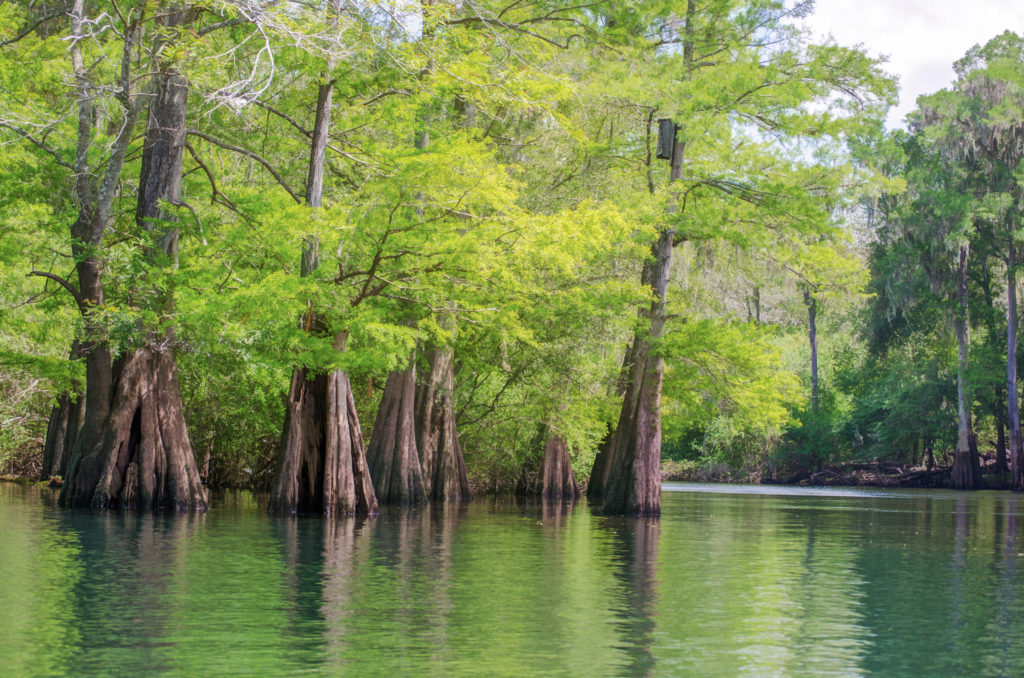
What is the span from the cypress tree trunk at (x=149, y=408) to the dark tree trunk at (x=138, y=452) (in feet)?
0.05

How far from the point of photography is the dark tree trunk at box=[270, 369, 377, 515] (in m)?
21.4

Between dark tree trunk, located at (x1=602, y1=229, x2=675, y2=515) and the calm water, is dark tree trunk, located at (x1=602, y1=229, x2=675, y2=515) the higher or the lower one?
the higher one

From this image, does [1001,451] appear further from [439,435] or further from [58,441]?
[58,441]

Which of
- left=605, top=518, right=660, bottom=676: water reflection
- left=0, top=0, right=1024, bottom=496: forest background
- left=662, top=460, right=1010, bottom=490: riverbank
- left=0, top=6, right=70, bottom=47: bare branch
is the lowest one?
left=605, top=518, right=660, bottom=676: water reflection

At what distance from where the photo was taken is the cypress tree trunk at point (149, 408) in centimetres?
2059

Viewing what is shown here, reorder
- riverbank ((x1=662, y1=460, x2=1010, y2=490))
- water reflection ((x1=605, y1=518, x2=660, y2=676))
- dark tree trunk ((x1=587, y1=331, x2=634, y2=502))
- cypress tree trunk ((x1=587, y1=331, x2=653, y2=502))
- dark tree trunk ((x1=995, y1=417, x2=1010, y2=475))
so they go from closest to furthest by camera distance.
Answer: water reflection ((x1=605, y1=518, x2=660, y2=676)), cypress tree trunk ((x1=587, y1=331, x2=653, y2=502)), dark tree trunk ((x1=587, y1=331, x2=634, y2=502)), dark tree trunk ((x1=995, y1=417, x2=1010, y2=475)), riverbank ((x1=662, y1=460, x2=1010, y2=490))

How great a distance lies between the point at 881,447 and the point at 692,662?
158 feet

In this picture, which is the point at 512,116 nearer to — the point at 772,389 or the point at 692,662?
the point at 772,389

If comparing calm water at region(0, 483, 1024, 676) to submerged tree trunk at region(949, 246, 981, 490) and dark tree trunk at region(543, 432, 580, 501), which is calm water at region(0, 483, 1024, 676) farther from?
submerged tree trunk at region(949, 246, 981, 490)

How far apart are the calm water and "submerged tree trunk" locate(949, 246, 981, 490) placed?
93.2 feet

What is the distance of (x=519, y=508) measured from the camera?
1101 inches

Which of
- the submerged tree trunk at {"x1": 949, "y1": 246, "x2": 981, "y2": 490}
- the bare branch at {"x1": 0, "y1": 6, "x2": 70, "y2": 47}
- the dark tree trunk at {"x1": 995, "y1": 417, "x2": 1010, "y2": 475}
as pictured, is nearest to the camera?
the bare branch at {"x1": 0, "y1": 6, "x2": 70, "y2": 47}

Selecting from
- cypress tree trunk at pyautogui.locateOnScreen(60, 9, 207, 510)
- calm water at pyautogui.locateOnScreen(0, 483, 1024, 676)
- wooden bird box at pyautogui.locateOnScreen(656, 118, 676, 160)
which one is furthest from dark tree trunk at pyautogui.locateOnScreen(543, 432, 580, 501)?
calm water at pyautogui.locateOnScreen(0, 483, 1024, 676)

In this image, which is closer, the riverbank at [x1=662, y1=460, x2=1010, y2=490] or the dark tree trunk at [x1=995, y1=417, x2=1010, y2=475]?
the dark tree trunk at [x1=995, y1=417, x2=1010, y2=475]
